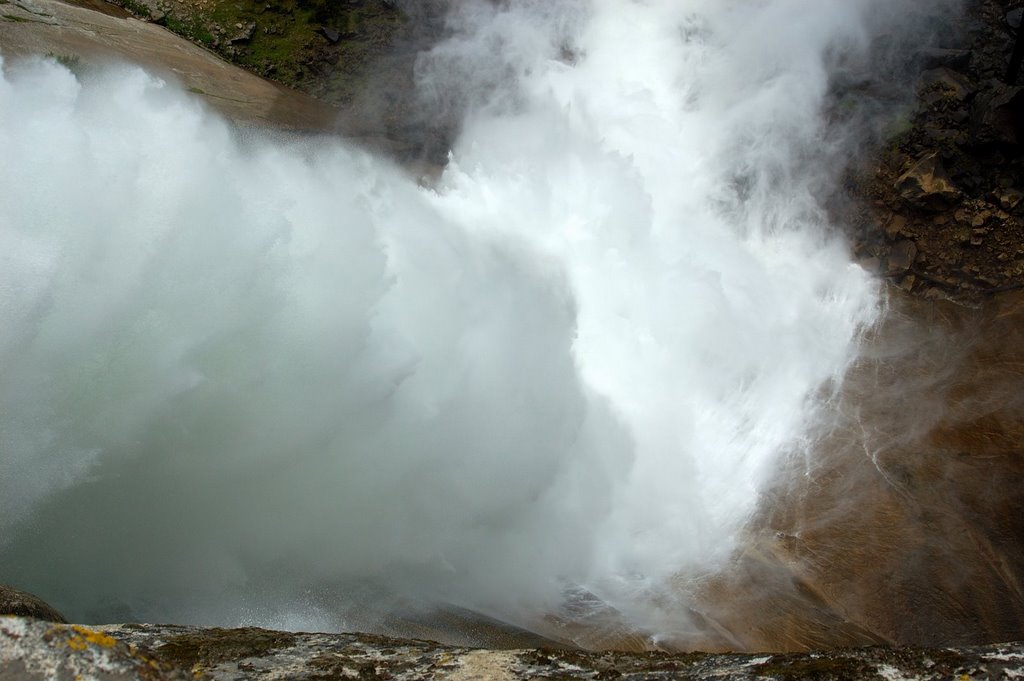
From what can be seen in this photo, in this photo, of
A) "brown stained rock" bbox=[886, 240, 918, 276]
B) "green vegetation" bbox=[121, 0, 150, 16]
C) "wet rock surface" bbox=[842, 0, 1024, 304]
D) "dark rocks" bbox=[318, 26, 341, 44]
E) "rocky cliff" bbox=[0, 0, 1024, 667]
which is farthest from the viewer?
"dark rocks" bbox=[318, 26, 341, 44]

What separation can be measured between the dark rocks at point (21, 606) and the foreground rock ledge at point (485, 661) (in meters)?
0.25

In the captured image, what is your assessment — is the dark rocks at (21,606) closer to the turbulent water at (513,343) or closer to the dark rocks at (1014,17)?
the turbulent water at (513,343)

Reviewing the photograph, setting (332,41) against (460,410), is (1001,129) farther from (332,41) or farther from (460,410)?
(332,41)

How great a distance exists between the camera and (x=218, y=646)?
3.48 meters

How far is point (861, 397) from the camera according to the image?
488 inches

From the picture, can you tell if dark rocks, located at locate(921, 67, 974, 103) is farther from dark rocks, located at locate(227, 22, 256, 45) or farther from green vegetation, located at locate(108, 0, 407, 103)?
dark rocks, located at locate(227, 22, 256, 45)

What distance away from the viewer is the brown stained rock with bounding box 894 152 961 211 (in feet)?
45.6

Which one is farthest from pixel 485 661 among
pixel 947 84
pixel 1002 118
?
pixel 947 84

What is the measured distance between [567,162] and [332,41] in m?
6.29

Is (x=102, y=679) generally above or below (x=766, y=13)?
below

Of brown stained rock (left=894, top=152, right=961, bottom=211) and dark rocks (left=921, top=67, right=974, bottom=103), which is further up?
dark rocks (left=921, top=67, right=974, bottom=103)

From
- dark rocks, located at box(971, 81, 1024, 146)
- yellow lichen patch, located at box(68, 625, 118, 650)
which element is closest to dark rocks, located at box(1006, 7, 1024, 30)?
dark rocks, located at box(971, 81, 1024, 146)

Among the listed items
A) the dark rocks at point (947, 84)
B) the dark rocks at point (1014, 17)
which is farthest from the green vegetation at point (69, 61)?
the dark rocks at point (1014, 17)

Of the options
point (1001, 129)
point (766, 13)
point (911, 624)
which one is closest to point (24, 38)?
point (766, 13)
